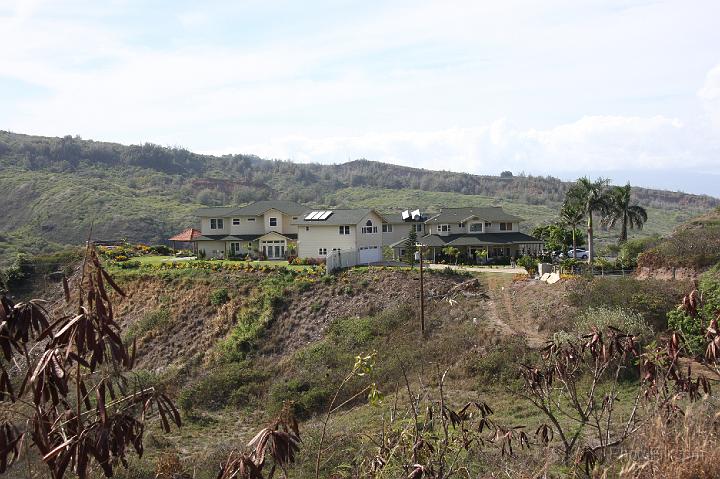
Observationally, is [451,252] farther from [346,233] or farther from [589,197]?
[589,197]

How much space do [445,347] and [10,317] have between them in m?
28.7

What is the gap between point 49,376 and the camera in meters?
3.71

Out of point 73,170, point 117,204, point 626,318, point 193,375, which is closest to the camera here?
point 626,318

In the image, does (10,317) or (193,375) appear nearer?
(10,317)

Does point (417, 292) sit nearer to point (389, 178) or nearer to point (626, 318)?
point (626, 318)

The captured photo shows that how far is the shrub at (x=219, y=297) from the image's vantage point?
44906 millimetres

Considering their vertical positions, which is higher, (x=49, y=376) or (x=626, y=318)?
(x=49, y=376)

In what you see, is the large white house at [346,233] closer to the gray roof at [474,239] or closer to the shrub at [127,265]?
the gray roof at [474,239]

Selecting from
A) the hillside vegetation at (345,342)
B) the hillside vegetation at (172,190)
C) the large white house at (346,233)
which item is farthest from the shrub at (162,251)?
the hillside vegetation at (172,190)

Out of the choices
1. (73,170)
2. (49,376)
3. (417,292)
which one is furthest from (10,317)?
(73,170)

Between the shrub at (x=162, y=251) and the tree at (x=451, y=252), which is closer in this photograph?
the tree at (x=451, y=252)

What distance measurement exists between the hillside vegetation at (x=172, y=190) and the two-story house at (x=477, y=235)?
4135 cm

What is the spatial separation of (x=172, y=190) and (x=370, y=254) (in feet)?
277

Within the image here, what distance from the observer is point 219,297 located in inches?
1779
